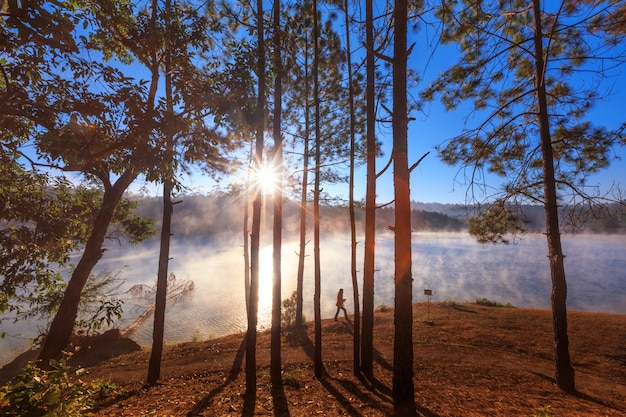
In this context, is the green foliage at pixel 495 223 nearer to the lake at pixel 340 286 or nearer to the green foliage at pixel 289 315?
the lake at pixel 340 286

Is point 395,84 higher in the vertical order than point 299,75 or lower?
lower

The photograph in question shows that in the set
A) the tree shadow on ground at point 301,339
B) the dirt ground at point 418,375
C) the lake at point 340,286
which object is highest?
the dirt ground at point 418,375

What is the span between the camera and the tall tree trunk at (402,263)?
441 cm

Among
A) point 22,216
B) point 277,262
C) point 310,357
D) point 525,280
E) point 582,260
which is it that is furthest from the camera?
point 582,260

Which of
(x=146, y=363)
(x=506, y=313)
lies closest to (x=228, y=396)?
(x=146, y=363)

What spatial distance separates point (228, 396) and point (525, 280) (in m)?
37.2

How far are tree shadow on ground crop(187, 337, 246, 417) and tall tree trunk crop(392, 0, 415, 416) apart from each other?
12.3ft

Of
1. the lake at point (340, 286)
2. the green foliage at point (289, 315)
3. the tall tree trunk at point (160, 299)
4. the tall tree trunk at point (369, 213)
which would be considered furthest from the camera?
the lake at point (340, 286)

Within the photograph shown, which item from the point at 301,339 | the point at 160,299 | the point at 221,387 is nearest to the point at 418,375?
the point at 221,387

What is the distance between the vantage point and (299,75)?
387 inches

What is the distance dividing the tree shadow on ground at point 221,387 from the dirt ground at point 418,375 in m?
0.03

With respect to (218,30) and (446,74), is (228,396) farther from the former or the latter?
(446,74)

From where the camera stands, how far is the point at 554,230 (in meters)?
6.22

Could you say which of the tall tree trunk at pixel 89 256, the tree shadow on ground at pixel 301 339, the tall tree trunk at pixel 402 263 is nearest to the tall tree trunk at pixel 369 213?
the tall tree trunk at pixel 402 263
